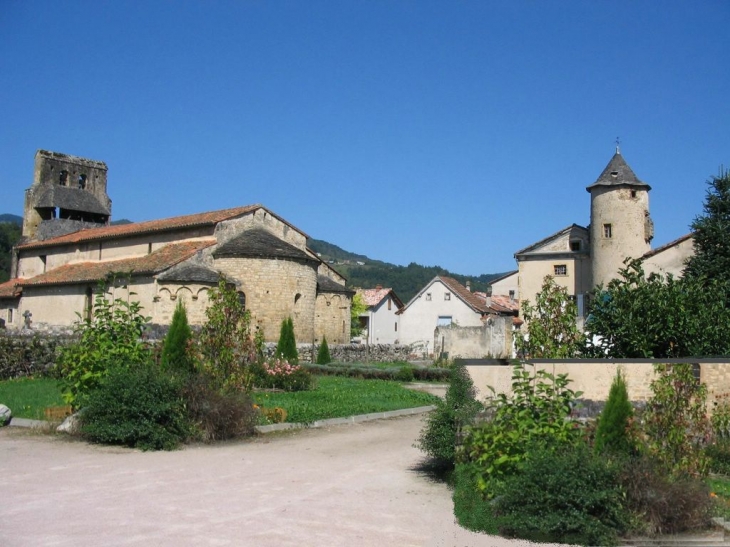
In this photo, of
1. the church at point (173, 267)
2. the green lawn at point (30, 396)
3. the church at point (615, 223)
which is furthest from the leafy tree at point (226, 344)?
the church at point (615, 223)

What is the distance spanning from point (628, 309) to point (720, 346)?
176 cm

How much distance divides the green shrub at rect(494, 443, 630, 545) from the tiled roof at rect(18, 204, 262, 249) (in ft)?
95.9

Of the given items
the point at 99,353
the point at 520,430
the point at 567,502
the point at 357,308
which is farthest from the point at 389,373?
the point at 357,308

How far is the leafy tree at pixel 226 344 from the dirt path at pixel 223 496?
2.62 m

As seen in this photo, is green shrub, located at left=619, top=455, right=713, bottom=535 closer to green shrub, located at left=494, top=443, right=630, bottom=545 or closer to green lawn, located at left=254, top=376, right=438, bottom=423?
green shrub, located at left=494, top=443, right=630, bottom=545

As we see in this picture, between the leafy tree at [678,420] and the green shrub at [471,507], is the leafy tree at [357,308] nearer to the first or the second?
the leafy tree at [678,420]

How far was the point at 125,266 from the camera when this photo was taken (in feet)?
115

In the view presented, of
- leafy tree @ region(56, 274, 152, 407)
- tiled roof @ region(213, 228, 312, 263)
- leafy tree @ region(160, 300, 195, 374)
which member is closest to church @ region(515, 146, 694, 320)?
tiled roof @ region(213, 228, 312, 263)

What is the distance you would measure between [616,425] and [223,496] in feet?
14.7

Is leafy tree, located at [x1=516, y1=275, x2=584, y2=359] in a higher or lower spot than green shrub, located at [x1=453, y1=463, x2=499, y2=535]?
higher

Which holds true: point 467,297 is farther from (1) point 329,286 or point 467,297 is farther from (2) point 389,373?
(2) point 389,373

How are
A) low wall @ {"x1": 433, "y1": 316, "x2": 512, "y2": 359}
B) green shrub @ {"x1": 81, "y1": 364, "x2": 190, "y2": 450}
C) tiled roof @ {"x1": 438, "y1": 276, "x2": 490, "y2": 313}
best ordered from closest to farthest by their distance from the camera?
green shrub @ {"x1": 81, "y1": 364, "x2": 190, "y2": 450}, low wall @ {"x1": 433, "y1": 316, "x2": 512, "y2": 359}, tiled roof @ {"x1": 438, "y1": 276, "x2": 490, "y2": 313}

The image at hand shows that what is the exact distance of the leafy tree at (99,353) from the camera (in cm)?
1242

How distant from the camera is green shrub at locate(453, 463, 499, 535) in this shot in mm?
6699
